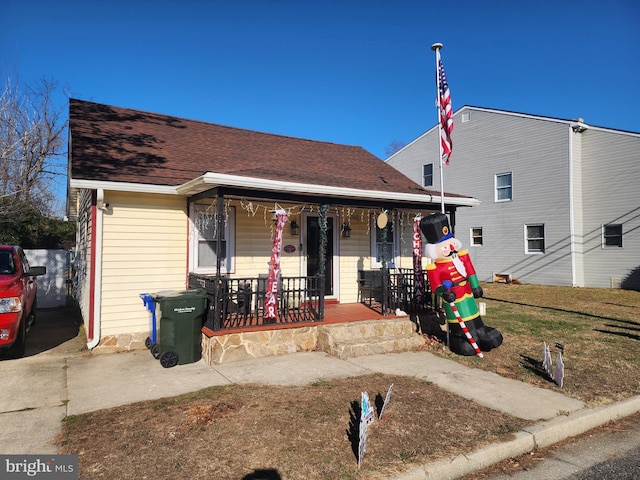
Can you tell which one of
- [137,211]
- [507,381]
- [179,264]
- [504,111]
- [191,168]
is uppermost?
[504,111]

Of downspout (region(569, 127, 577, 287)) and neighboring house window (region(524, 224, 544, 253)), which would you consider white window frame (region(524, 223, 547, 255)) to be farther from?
downspout (region(569, 127, 577, 287))

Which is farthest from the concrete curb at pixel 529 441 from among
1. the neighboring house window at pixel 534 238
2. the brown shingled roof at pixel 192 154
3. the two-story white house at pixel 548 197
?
the neighboring house window at pixel 534 238

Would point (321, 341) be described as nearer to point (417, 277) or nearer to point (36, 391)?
point (417, 277)

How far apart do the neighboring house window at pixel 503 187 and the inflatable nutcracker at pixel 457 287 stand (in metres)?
13.8

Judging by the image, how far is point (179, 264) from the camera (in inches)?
320

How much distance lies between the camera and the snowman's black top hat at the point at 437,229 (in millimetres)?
7078

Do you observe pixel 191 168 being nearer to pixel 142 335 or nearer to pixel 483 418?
pixel 142 335

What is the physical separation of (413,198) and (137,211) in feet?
17.9

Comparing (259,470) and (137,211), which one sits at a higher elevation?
(137,211)

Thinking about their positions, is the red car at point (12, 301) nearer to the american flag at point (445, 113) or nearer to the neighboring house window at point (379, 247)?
the neighboring house window at point (379, 247)

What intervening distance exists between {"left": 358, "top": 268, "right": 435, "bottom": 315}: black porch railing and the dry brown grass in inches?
87.6

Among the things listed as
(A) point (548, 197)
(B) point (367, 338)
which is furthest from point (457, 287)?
(A) point (548, 197)

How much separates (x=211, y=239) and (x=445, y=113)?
5134 mm

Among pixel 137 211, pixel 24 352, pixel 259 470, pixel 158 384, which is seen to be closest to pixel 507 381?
pixel 259 470
